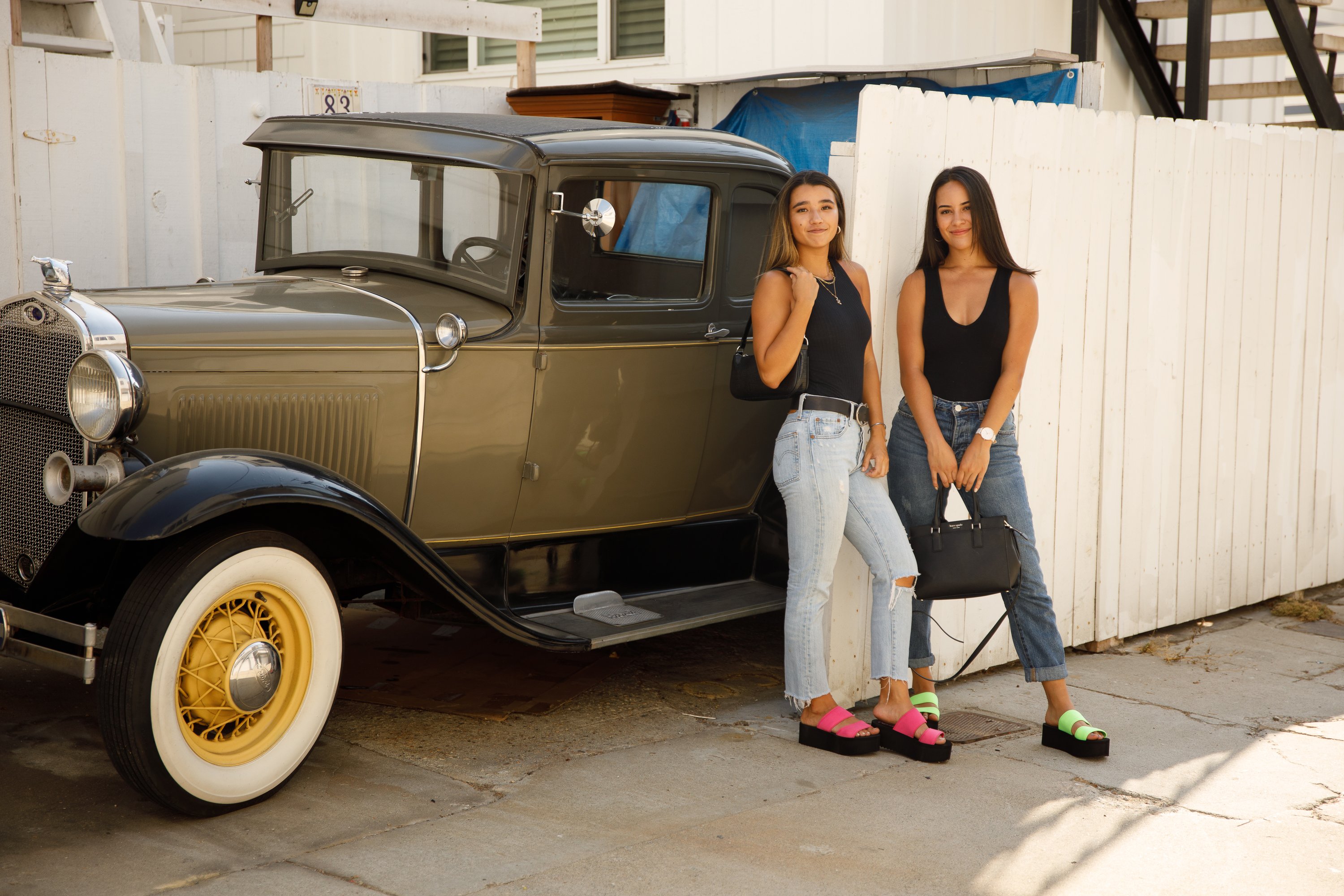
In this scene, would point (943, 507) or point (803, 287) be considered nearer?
point (803, 287)

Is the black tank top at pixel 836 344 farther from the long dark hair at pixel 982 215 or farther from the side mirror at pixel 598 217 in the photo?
the side mirror at pixel 598 217

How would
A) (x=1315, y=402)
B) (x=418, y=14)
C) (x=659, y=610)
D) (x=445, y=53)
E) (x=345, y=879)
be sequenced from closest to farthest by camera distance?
(x=345, y=879) < (x=659, y=610) < (x=1315, y=402) < (x=418, y=14) < (x=445, y=53)

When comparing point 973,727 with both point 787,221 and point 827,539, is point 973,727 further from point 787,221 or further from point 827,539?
point 787,221

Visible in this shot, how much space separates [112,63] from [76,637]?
10.9 feet

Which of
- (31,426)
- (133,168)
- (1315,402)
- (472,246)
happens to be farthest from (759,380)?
(1315,402)

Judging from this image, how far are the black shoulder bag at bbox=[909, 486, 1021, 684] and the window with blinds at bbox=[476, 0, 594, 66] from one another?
22.3 feet

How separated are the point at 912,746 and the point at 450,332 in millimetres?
1962

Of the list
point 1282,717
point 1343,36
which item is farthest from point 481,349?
point 1343,36

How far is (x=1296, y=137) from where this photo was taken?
5984mm

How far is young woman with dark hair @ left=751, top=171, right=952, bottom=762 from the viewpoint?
3.94 m

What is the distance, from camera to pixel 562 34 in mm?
10094

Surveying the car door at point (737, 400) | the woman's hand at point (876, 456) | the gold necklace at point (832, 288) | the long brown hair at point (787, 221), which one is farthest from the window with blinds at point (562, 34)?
the woman's hand at point (876, 456)

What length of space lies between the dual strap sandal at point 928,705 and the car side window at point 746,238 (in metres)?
1.62

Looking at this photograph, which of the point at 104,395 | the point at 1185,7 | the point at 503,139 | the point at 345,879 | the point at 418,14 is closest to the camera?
the point at 345,879
